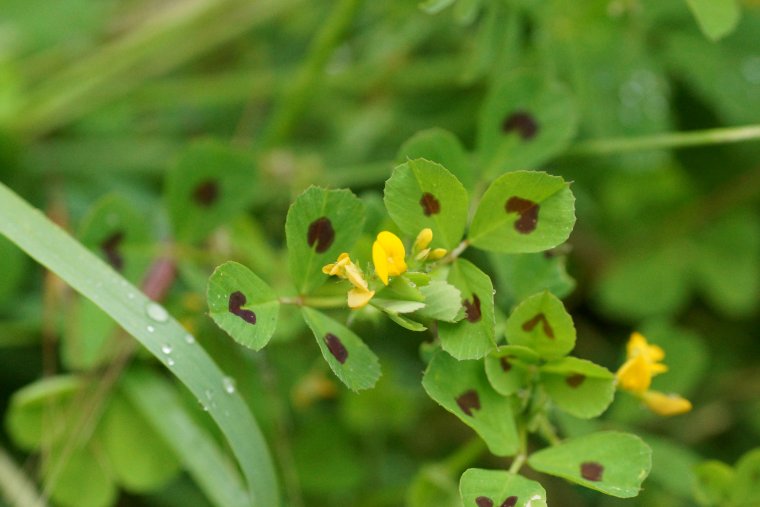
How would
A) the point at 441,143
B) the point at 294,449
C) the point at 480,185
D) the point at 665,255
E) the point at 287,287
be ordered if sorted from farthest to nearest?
the point at 665,255 < the point at 294,449 < the point at 287,287 < the point at 480,185 < the point at 441,143

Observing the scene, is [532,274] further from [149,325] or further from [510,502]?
[149,325]

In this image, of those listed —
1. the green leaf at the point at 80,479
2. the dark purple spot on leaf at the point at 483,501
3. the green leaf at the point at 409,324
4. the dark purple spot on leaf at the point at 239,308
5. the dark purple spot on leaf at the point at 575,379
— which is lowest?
the green leaf at the point at 80,479

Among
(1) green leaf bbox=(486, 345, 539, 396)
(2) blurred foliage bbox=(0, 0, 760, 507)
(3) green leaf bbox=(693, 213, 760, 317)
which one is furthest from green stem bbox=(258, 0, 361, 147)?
(3) green leaf bbox=(693, 213, 760, 317)

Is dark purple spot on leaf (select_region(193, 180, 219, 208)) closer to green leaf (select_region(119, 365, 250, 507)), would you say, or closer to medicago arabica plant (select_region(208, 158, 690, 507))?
green leaf (select_region(119, 365, 250, 507))

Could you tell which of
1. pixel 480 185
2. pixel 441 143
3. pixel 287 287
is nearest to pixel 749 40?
pixel 480 185

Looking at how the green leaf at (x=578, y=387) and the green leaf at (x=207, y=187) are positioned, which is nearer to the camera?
the green leaf at (x=578, y=387)

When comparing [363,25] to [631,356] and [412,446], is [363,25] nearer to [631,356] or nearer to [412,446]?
[412,446]

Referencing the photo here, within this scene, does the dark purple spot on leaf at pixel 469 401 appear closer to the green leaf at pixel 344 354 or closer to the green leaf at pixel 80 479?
the green leaf at pixel 344 354

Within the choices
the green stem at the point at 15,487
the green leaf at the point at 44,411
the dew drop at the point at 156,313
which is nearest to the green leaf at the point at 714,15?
the dew drop at the point at 156,313
